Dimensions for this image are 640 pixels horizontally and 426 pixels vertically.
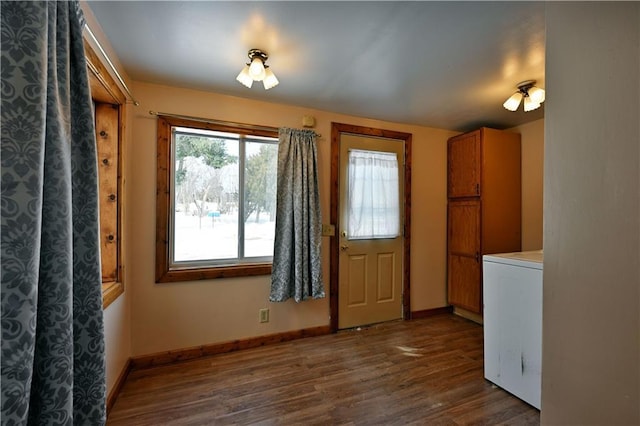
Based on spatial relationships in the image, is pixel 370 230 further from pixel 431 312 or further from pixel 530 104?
pixel 530 104

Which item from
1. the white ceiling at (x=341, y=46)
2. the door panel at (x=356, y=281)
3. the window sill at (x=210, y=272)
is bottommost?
the door panel at (x=356, y=281)

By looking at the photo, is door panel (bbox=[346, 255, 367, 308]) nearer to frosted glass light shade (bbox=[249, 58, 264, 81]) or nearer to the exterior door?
the exterior door

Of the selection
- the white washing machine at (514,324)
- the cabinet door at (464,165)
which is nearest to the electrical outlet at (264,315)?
the white washing machine at (514,324)

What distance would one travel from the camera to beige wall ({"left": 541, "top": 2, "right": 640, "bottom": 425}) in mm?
708

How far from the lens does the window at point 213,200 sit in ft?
7.79

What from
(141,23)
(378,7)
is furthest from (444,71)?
(141,23)

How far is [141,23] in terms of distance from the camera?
158cm

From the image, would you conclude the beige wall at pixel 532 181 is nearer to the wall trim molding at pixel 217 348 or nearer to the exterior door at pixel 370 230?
the exterior door at pixel 370 230

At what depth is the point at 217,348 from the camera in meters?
2.50

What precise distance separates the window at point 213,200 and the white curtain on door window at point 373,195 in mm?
866

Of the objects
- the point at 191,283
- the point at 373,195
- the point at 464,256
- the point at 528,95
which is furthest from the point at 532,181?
the point at 191,283

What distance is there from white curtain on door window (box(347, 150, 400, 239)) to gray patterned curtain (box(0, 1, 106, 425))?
2384mm

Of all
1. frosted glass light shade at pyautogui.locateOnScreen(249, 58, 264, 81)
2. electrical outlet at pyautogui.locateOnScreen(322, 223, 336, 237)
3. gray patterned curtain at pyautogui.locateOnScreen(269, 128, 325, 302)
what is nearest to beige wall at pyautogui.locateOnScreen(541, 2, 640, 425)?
frosted glass light shade at pyautogui.locateOnScreen(249, 58, 264, 81)

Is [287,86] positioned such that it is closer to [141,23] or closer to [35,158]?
[141,23]
